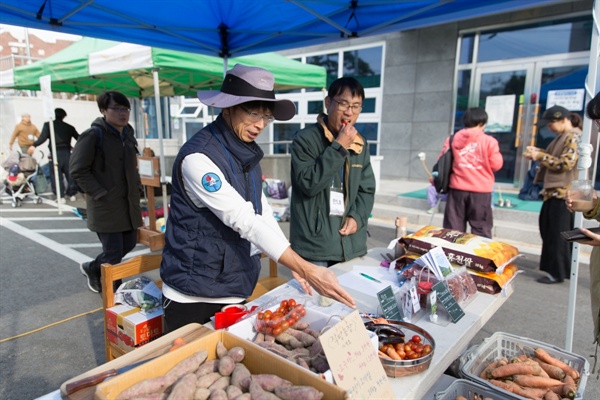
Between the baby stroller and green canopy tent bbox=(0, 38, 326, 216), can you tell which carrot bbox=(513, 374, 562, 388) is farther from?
the baby stroller

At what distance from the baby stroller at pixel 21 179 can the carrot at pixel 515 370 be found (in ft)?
33.3

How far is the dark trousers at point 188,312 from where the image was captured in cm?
175

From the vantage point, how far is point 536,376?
1823 millimetres

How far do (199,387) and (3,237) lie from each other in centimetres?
684

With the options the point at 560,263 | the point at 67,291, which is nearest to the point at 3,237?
the point at 67,291

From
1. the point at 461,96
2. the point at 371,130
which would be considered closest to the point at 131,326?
the point at 461,96

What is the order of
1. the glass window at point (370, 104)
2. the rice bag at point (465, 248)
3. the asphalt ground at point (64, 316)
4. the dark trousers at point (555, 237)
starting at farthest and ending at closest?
1. the glass window at point (370, 104)
2. the dark trousers at point (555, 237)
3. the asphalt ground at point (64, 316)
4. the rice bag at point (465, 248)

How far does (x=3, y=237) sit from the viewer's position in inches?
245

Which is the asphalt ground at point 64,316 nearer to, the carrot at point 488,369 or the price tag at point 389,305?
the carrot at point 488,369

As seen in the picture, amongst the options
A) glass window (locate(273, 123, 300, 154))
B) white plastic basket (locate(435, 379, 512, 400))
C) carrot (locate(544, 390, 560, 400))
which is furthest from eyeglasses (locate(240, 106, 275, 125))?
glass window (locate(273, 123, 300, 154))

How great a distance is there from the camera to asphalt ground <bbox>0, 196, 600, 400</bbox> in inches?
112

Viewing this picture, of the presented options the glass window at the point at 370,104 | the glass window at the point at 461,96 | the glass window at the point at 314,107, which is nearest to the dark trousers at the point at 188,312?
the glass window at the point at 461,96

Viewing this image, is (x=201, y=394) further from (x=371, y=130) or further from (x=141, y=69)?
(x=371, y=130)

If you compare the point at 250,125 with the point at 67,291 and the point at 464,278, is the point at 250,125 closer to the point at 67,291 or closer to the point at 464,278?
the point at 464,278
